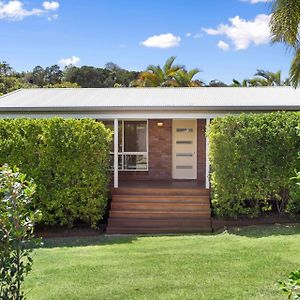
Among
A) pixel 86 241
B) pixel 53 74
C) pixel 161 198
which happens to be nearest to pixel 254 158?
pixel 161 198

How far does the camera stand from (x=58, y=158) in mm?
12930

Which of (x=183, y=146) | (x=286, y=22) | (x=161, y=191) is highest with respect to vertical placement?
(x=286, y=22)

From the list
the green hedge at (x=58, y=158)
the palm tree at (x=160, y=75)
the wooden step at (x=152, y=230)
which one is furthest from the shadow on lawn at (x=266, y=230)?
the palm tree at (x=160, y=75)

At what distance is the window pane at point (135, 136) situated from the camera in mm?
18266

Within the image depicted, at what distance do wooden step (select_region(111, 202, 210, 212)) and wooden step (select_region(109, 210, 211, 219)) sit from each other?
A: 16cm

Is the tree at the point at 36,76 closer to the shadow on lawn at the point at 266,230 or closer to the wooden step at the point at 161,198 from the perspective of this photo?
the wooden step at the point at 161,198

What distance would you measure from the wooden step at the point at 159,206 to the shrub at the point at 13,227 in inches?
378

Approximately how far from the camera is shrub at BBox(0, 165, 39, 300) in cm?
428

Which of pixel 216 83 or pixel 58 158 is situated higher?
pixel 216 83

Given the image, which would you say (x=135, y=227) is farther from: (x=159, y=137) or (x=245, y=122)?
(x=159, y=137)

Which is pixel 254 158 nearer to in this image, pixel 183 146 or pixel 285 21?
pixel 285 21

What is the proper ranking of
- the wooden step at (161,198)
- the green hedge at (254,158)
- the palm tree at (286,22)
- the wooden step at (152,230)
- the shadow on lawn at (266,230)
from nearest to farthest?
the shadow on lawn at (266,230) < the palm tree at (286,22) < the green hedge at (254,158) < the wooden step at (152,230) < the wooden step at (161,198)

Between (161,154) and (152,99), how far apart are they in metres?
2.30

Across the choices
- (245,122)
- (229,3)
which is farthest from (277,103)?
(229,3)
